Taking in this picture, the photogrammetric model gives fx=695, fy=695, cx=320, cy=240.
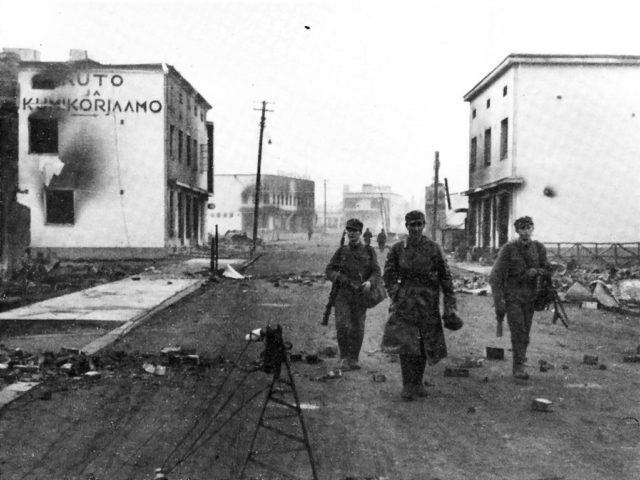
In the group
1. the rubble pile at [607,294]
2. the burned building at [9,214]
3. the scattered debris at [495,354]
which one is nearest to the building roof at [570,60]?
the rubble pile at [607,294]

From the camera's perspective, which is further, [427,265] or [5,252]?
[5,252]

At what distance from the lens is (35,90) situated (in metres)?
31.1

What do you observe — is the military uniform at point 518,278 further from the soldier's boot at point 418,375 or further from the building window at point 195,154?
the building window at point 195,154

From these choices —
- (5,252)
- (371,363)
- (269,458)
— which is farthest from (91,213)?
(269,458)

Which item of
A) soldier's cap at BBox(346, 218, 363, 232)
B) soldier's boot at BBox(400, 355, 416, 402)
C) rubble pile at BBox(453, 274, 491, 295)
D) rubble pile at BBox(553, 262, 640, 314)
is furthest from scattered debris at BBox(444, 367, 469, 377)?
rubble pile at BBox(453, 274, 491, 295)

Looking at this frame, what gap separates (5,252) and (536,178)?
784 inches

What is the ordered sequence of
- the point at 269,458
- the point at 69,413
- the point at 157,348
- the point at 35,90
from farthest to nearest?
1. the point at 35,90
2. the point at 157,348
3. the point at 69,413
4. the point at 269,458

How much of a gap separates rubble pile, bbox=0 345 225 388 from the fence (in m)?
21.0

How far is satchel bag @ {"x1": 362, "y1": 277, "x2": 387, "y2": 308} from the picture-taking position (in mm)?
7809

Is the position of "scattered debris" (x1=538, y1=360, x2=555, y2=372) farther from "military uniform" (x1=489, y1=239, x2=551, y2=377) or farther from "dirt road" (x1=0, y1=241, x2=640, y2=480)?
"military uniform" (x1=489, y1=239, x2=551, y2=377)

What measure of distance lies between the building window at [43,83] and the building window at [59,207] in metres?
4.65

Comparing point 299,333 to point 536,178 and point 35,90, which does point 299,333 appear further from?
point 35,90

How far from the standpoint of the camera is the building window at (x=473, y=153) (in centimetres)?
3554

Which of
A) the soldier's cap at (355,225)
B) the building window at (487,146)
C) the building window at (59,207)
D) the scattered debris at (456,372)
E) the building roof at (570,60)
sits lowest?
the scattered debris at (456,372)
